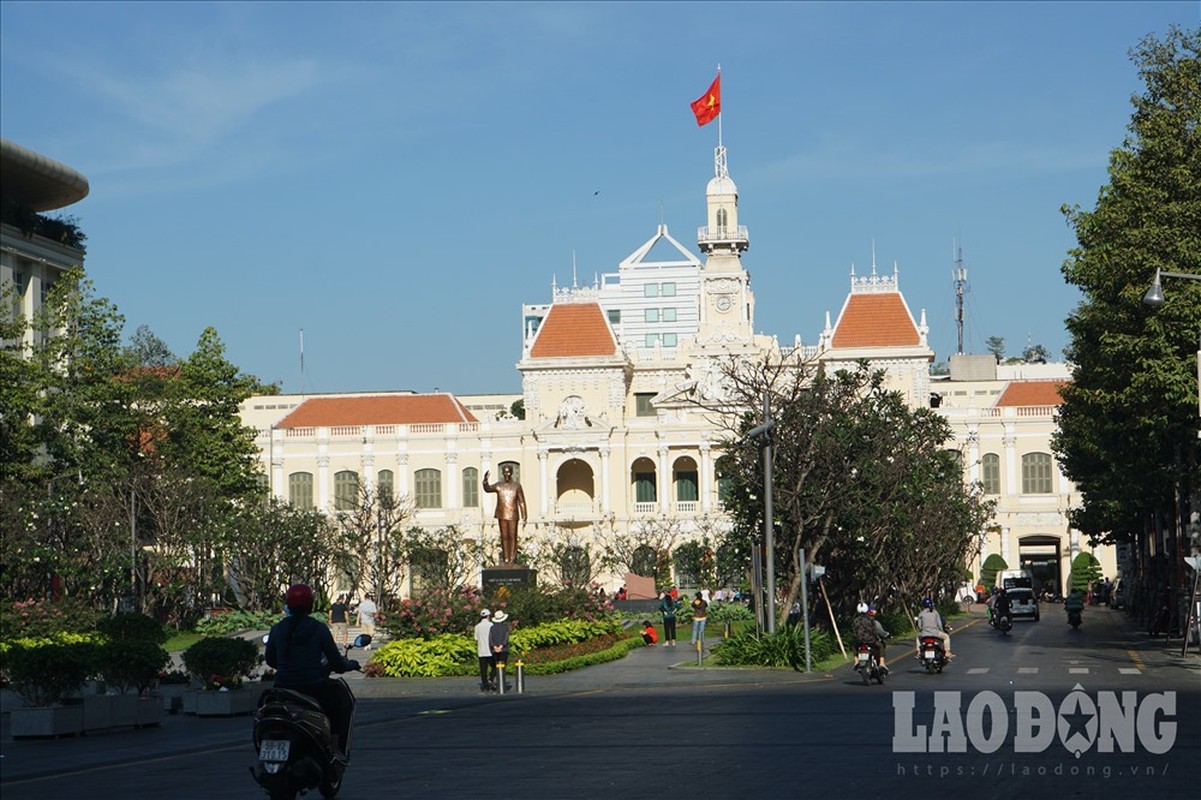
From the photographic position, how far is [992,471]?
9688cm

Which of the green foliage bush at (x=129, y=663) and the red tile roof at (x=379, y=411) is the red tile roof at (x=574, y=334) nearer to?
the red tile roof at (x=379, y=411)

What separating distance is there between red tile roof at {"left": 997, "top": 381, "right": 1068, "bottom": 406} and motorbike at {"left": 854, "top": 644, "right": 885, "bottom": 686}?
71.5 meters

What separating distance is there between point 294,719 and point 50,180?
6186cm

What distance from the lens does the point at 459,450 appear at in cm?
9919

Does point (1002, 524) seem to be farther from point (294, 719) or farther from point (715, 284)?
point (294, 719)

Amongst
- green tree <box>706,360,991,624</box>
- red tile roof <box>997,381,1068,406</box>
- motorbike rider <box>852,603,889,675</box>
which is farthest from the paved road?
red tile roof <box>997,381,1068,406</box>

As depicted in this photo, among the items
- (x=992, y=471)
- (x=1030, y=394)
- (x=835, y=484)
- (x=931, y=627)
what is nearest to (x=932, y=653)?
(x=931, y=627)

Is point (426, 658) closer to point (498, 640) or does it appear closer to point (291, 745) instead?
point (498, 640)

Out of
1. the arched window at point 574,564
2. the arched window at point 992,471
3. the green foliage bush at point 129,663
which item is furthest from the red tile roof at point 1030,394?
the green foliage bush at point 129,663

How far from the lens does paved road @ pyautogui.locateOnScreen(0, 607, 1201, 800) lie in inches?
588

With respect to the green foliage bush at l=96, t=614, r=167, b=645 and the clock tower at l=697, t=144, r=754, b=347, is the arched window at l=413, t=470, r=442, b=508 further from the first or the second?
the green foliage bush at l=96, t=614, r=167, b=645

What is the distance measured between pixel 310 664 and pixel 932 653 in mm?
21392

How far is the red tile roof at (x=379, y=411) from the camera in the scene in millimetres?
102000

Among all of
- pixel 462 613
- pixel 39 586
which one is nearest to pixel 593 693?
pixel 462 613
